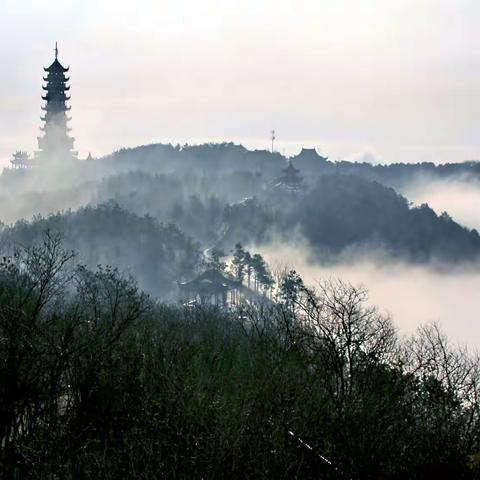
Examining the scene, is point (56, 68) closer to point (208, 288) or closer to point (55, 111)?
point (55, 111)

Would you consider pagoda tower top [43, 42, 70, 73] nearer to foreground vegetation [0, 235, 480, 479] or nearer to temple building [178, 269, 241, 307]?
temple building [178, 269, 241, 307]

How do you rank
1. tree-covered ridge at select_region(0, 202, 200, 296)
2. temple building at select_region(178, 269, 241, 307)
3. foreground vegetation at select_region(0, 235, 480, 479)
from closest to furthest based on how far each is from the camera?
foreground vegetation at select_region(0, 235, 480, 479) < temple building at select_region(178, 269, 241, 307) < tree-covered ridge at select_region(0, 202, 200, 296)

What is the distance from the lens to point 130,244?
144 meters

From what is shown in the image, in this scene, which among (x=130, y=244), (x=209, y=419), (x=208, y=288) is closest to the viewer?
(x=209, y=419)

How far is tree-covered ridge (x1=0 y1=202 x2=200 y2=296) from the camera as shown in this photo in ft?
447

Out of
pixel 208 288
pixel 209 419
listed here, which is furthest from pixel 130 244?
pixel 209 419

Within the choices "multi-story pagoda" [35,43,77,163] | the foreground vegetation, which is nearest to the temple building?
"multi-story pagoda" [35,43,77,163]

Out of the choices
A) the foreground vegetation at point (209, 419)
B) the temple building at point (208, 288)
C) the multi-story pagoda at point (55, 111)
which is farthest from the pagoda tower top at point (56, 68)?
the foreground vegetation at point (209, 419)

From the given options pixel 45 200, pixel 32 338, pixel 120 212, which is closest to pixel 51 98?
pixel 120 212

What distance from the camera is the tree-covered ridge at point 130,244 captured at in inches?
5359

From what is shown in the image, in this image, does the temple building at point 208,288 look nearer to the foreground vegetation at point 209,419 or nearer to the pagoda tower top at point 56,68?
the pagoda tower top at point 56,68

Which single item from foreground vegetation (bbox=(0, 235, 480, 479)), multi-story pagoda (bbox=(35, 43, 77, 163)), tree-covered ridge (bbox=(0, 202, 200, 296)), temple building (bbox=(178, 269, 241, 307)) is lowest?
temple building (bbox=(178, 269, 241, 307))

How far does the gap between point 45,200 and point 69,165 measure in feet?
34.1

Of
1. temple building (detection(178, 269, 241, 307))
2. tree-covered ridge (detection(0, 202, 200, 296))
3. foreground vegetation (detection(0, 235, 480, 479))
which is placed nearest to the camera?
foreground vegetation (detection(0, 235, 480, 479))
